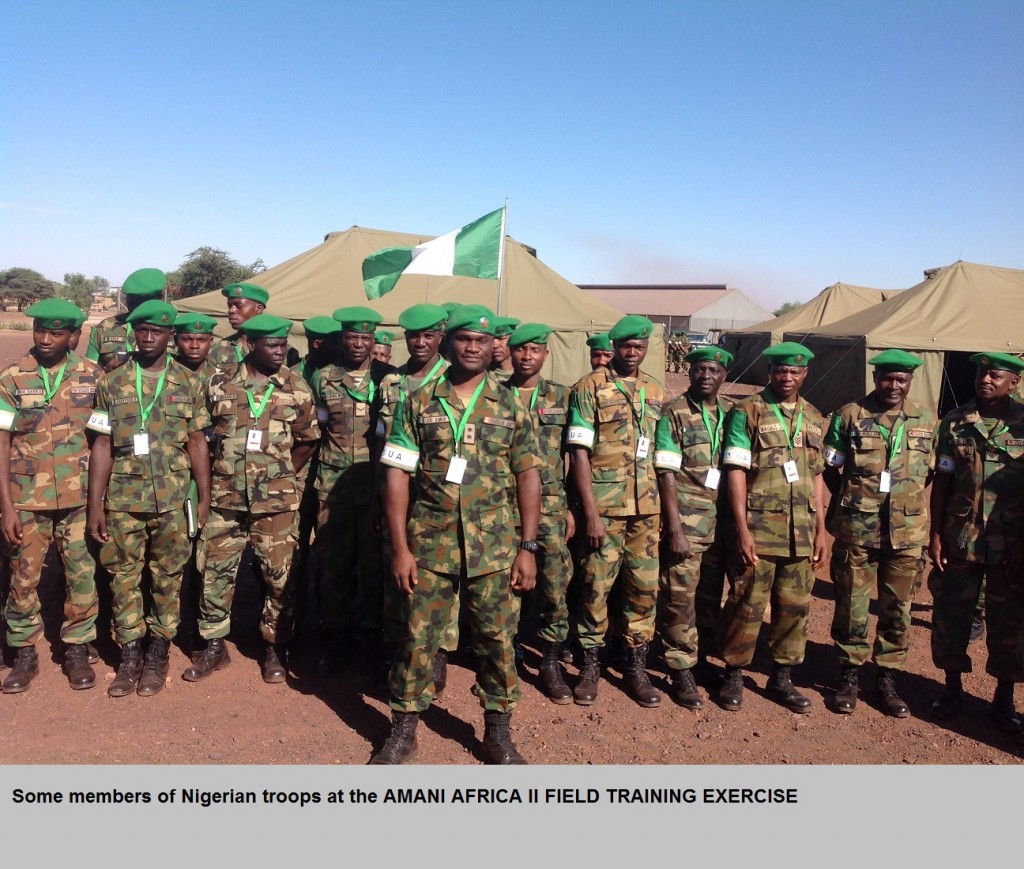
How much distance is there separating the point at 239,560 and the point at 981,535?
414 cm

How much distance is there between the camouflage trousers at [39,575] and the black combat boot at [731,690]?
3.67 meters

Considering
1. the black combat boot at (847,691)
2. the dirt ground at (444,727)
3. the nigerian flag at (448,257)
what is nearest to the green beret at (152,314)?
the dirt ground at (444,727)

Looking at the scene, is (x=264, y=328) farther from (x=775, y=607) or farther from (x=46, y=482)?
(x=775, y=607)

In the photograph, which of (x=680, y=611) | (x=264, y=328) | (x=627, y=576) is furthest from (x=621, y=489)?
(x=264, y=328)

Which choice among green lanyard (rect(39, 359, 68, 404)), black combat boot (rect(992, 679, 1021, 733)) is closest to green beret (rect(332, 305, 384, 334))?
green lanyard (rect(39, 359, 68, 404))

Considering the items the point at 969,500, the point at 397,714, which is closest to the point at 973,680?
the point at 969,500

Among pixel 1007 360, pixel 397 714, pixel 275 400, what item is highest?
pixel 1007 360

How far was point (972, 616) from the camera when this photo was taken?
4.19m

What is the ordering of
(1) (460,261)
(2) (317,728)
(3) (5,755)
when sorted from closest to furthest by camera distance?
(3) (5,755), (2) (317,728), (1) (460,261)

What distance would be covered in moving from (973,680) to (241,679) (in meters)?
4.55

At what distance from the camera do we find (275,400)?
4270 millimetres

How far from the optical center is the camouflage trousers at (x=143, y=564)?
13.6 feet

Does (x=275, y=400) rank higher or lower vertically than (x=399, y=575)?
higher

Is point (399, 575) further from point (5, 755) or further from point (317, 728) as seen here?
point (5, 755)
